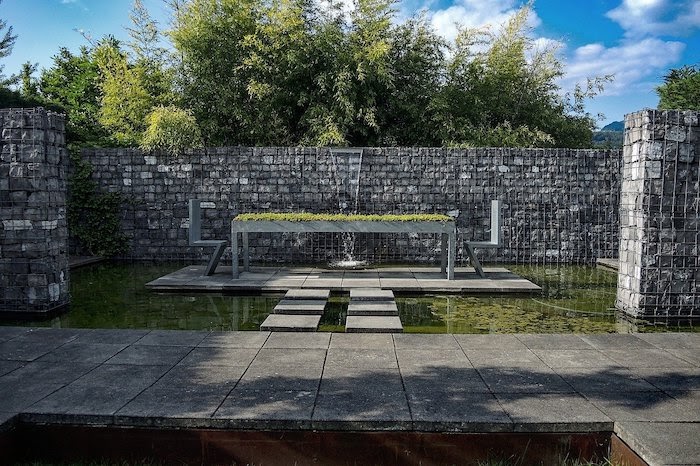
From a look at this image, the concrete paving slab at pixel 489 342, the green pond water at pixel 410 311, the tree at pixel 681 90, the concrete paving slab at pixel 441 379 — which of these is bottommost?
the green pond water at pixel 410 311

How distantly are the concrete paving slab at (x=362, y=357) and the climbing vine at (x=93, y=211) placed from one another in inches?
252

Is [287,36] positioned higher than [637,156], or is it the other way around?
[287,36]

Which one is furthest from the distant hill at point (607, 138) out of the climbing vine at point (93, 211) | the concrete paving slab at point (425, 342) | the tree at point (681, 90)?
the concrete paving slab at point (425, 342)

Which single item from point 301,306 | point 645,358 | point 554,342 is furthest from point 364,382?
point 301,306

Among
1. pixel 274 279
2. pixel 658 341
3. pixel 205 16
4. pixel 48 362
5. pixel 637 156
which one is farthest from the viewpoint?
pixel 205 16

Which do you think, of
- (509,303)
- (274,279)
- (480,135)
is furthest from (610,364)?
(480,135)

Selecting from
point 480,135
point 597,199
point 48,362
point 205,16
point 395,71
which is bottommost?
point 48,362

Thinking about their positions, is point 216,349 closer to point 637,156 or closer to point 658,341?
point 658,341

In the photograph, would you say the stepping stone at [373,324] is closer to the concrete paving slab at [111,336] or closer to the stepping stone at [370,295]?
the stepping stone at [370,295]

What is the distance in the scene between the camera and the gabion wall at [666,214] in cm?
491

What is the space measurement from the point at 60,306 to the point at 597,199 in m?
7.79

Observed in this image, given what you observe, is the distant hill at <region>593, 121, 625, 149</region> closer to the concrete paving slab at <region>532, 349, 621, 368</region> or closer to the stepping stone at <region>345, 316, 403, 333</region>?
the stepping stone at <region>345, 316, 403, 333</region>

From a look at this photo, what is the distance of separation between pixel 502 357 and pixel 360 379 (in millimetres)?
1054

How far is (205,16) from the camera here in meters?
10.2
